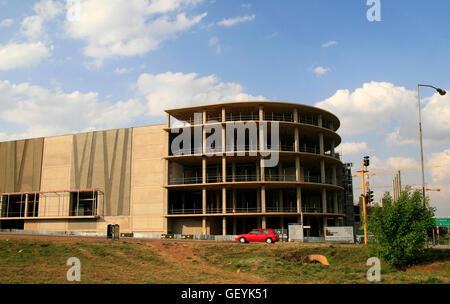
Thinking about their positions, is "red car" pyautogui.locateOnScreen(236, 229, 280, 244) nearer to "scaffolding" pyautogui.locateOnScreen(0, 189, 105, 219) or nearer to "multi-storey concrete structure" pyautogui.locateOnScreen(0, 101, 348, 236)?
"multi-storey concrete structure" pyautogui.locateOnScreen(0, 101, 348, 236)

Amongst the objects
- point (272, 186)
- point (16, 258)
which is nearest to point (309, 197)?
point (272, 186)

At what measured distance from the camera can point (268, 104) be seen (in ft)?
156

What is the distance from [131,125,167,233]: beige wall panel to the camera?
162 ft

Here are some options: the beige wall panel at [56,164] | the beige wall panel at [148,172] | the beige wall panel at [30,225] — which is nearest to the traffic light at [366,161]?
the beige wall panel at [148,172]

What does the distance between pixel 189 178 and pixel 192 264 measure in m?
25.3

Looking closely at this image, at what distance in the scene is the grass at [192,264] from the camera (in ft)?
62.9

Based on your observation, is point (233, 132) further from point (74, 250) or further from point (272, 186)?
point (74, 250)

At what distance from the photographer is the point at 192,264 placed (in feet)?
87.2

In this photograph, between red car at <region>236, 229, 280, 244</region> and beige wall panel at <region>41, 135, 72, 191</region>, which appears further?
beige wall panel at <region>41, 135, 72, 191</region>

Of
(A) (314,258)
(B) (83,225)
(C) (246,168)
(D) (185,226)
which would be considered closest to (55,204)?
(B) (83,225)

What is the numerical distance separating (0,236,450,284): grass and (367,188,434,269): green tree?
3.40 ft

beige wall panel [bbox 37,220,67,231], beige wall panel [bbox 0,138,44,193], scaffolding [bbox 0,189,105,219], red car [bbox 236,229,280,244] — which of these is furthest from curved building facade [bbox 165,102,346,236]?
beige wall panel [bbox 0,138,44,193]

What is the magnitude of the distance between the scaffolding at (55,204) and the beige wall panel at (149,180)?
617 cm

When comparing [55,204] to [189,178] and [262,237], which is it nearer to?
[189,178]
